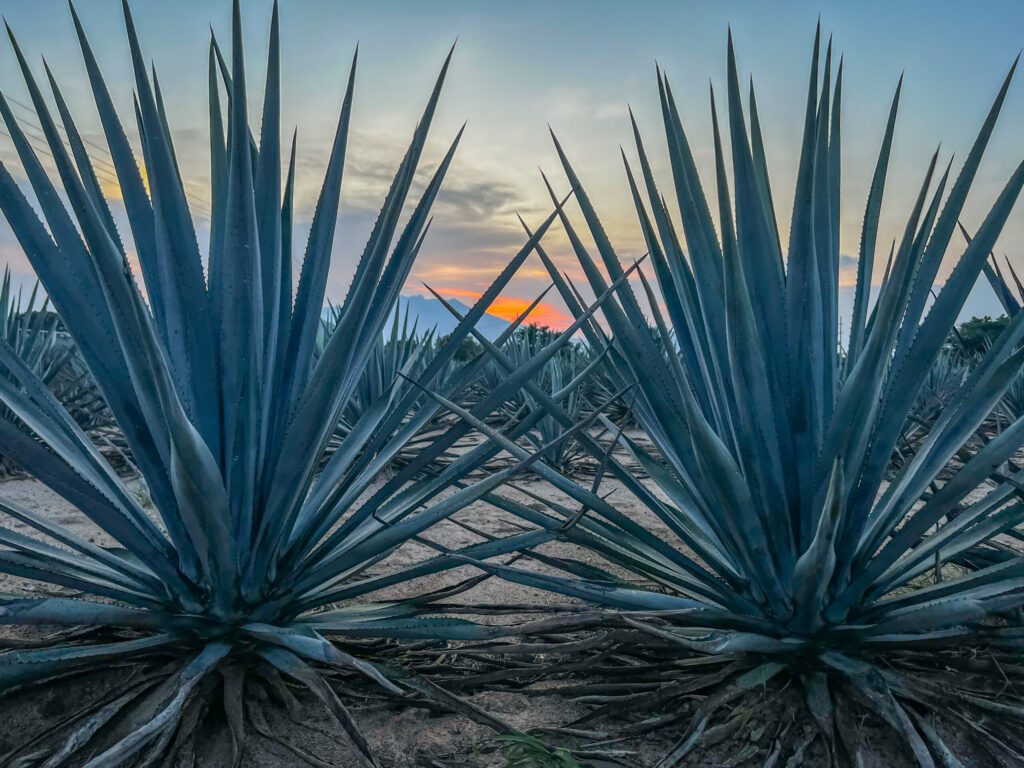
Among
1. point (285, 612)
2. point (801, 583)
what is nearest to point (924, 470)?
point (801, 583)

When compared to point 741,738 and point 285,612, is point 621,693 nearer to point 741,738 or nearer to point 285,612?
point 741,738

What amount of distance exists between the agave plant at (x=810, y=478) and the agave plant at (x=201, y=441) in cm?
36

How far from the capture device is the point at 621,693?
1519 mm

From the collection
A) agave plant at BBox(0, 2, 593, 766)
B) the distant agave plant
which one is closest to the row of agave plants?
agave plant at BBox(0, 2, 593, 766)

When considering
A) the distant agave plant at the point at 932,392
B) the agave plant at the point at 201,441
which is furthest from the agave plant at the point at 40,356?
the distant agave plant at the point at 932,392

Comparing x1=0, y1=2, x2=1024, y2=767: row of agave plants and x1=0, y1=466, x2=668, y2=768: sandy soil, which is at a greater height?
x1=0, y1=2, x2=1024, y2=767: row of agave plants

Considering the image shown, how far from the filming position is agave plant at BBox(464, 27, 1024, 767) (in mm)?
1291

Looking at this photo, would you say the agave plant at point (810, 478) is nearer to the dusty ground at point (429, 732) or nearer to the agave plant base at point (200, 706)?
the dusty ground at point (429, 732)

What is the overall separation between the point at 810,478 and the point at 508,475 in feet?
1.96

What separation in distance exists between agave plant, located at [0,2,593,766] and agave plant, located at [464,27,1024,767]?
355 millimetres

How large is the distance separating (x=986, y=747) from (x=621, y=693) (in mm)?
654

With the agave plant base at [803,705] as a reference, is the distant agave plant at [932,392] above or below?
above

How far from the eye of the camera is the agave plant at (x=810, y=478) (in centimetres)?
129

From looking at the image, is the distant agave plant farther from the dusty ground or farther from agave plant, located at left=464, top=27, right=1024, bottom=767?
the dusty ground
